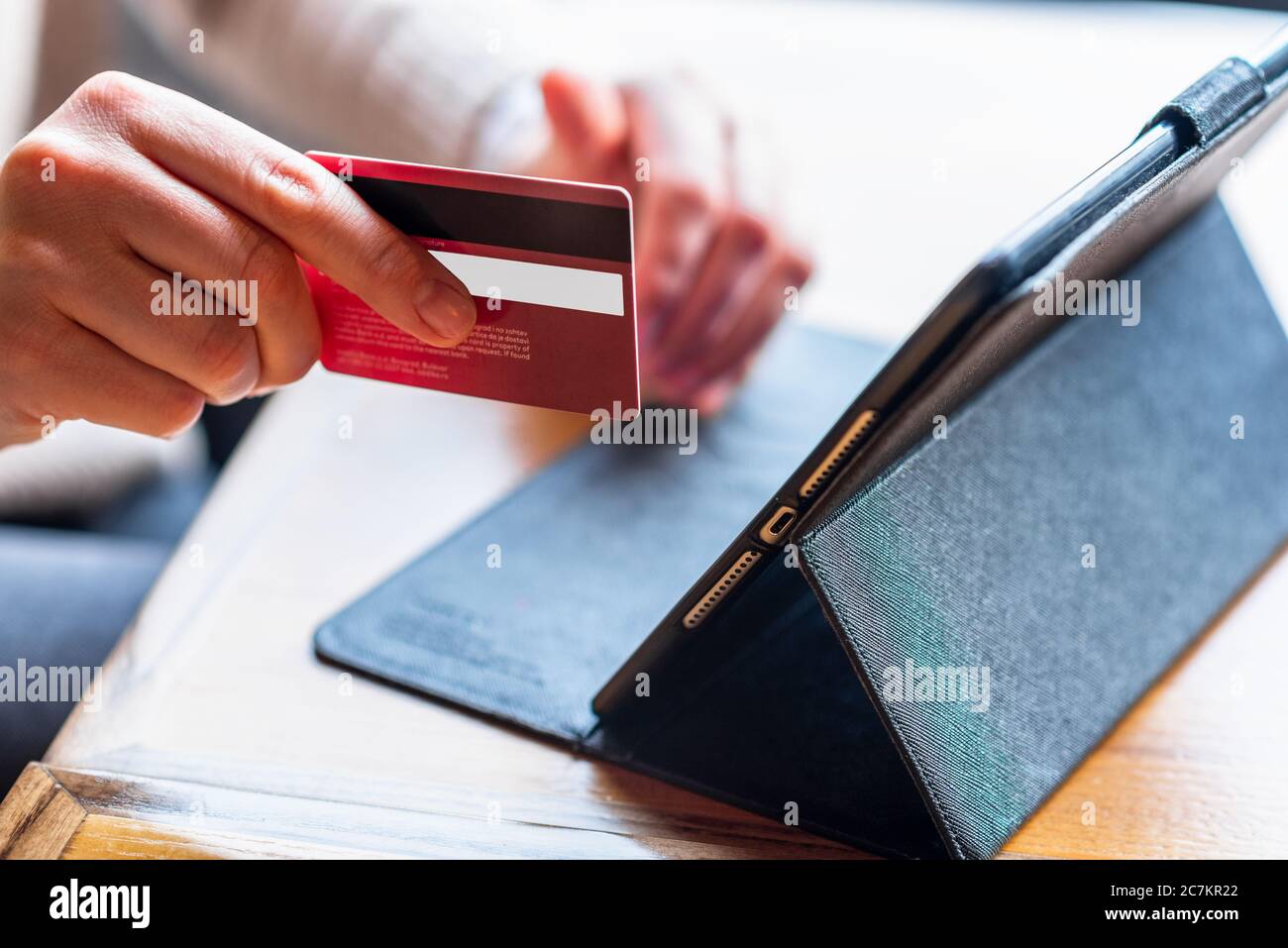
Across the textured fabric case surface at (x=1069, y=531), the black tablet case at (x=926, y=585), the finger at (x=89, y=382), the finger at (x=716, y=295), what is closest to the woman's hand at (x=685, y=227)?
the finger at (x=716, y=295)

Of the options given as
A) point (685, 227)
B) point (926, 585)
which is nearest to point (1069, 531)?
point (926, 585)

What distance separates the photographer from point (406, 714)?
25.1 inches

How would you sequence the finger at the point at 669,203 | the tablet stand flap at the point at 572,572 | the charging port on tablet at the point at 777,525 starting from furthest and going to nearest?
the finger at the point at 669,203, the tablet stand flap at the point at 572,572, the charging port on tablet at the point at 777,525

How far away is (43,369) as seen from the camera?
0.57 metres

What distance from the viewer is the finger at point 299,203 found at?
0.51m

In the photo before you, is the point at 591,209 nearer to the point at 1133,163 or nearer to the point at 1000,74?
the point at 1133,163

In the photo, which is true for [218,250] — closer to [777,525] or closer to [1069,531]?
[777,525]

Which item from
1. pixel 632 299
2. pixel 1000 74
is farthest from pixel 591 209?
pixel 1000 74

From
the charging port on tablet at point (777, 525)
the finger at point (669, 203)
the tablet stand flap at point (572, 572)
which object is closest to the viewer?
the charging port on tablet at point (777, 525)

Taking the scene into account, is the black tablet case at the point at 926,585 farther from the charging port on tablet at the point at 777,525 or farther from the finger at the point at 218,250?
the finger at the point at 218,250

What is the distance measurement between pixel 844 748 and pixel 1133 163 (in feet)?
0.98

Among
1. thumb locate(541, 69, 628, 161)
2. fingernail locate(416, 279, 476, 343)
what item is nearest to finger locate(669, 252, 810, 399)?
thumb locate(541, 69, 628, 161)

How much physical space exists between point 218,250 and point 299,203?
47 mm

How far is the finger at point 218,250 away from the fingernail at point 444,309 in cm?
7
